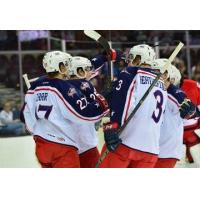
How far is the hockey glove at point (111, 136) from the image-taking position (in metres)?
2.49

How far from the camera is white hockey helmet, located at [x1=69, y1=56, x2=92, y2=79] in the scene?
8.71ft

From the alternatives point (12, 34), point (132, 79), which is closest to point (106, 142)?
point (132, 79)

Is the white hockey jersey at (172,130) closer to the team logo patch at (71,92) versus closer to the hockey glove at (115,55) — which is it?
the hockey glove at (115,55)

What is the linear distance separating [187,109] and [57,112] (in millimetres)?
574

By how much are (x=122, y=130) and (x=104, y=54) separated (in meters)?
0.40

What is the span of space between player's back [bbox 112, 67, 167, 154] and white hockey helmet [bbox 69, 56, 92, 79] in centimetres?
22

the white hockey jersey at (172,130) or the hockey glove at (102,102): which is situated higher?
the hockey glove at (102,102)

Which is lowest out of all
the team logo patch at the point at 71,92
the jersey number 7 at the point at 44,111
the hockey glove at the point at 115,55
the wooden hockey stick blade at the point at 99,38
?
the jersey number 7 at the point at 44,111

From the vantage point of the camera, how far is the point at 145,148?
8.36ft

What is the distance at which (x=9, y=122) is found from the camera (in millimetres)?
2822

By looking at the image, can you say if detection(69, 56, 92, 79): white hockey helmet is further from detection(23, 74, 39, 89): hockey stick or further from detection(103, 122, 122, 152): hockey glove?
detection(103, 122, 122, 152): hockey glove

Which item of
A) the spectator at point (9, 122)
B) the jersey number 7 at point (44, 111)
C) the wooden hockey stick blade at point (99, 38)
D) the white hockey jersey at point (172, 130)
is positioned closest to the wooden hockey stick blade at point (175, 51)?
the white hockey jersey at point (172, 130)

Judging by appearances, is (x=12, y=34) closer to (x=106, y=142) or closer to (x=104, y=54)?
(x=104, y=54)

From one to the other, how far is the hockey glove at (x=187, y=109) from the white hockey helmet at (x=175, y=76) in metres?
0.11
